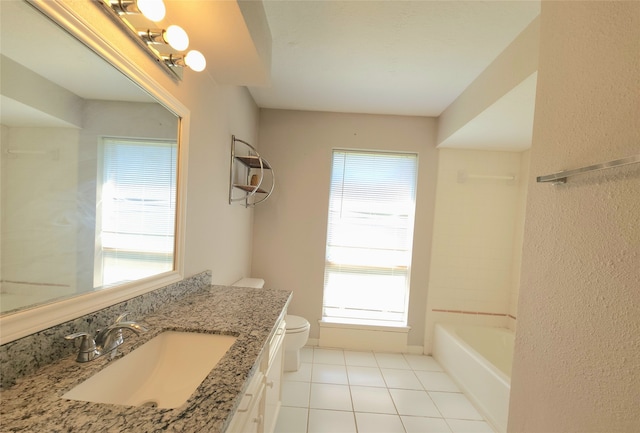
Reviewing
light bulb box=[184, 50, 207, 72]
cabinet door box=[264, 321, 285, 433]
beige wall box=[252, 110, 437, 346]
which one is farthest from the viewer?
beige wall box=[252, 110, 437, 346]

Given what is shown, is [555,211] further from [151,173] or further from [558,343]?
[151,173]

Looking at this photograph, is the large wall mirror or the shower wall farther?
the shower wall

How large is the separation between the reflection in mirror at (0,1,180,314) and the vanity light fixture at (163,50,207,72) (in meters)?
0.18

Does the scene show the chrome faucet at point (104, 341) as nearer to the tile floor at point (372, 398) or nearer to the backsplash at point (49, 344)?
the backsplash at point (49, 344)

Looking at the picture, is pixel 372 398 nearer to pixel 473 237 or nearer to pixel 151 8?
pixel 473 237

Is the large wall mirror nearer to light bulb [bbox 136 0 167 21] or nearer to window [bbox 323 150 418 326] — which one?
light bulb [bbox 136 0 167 21]

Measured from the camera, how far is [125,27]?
859 mm

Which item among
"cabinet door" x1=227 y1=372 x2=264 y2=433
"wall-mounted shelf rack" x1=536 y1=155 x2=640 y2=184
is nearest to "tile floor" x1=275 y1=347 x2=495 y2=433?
"cabinet door" x1=227 y1=372 x2=264 y2=433

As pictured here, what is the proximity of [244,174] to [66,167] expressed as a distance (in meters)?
1.60

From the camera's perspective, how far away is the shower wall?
2654mm

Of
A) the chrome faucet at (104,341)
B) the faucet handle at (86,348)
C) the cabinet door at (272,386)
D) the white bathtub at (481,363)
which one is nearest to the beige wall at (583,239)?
the white bathtub at (481,363)

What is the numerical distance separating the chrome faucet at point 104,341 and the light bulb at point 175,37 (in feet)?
3.24

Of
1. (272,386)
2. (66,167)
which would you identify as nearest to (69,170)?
(66,167)

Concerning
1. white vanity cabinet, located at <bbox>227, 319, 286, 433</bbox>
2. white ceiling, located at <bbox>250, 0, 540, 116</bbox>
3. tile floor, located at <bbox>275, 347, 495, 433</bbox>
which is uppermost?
white ceiling, located at <bbox>250, 0, 540, 116</bbox>
